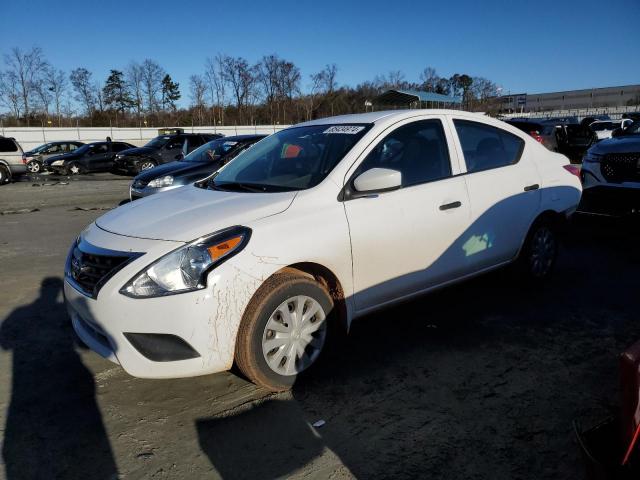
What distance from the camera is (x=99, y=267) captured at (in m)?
2.81

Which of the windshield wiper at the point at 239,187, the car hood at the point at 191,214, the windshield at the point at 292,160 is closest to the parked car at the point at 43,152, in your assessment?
the windshield at the point at 292,160

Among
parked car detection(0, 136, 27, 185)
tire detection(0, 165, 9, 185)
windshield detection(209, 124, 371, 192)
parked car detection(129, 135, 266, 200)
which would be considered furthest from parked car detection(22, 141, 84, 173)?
windshield detection(209, 124, 371, 192)

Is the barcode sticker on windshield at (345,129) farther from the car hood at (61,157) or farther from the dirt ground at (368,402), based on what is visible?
the car hood at (61,157)

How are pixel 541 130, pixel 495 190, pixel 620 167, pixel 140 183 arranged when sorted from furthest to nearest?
pixel 541 130, pixel 140 183, pixel 620 167, pixel 495 190

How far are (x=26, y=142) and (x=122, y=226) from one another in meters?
42.2

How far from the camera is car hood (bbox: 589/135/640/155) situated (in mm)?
6363

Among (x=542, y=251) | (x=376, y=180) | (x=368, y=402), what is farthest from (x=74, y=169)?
(x=368, y=402)

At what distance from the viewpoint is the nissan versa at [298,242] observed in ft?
8.70

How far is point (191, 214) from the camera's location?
9.96 feet

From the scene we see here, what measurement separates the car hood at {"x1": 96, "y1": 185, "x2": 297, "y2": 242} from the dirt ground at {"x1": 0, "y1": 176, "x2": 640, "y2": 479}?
1.03m

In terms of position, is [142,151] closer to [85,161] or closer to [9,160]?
[85,161]

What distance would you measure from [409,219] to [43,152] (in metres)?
25.5

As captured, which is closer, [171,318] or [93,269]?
[171,318]

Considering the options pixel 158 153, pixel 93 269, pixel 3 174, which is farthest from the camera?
pixel 158 153
